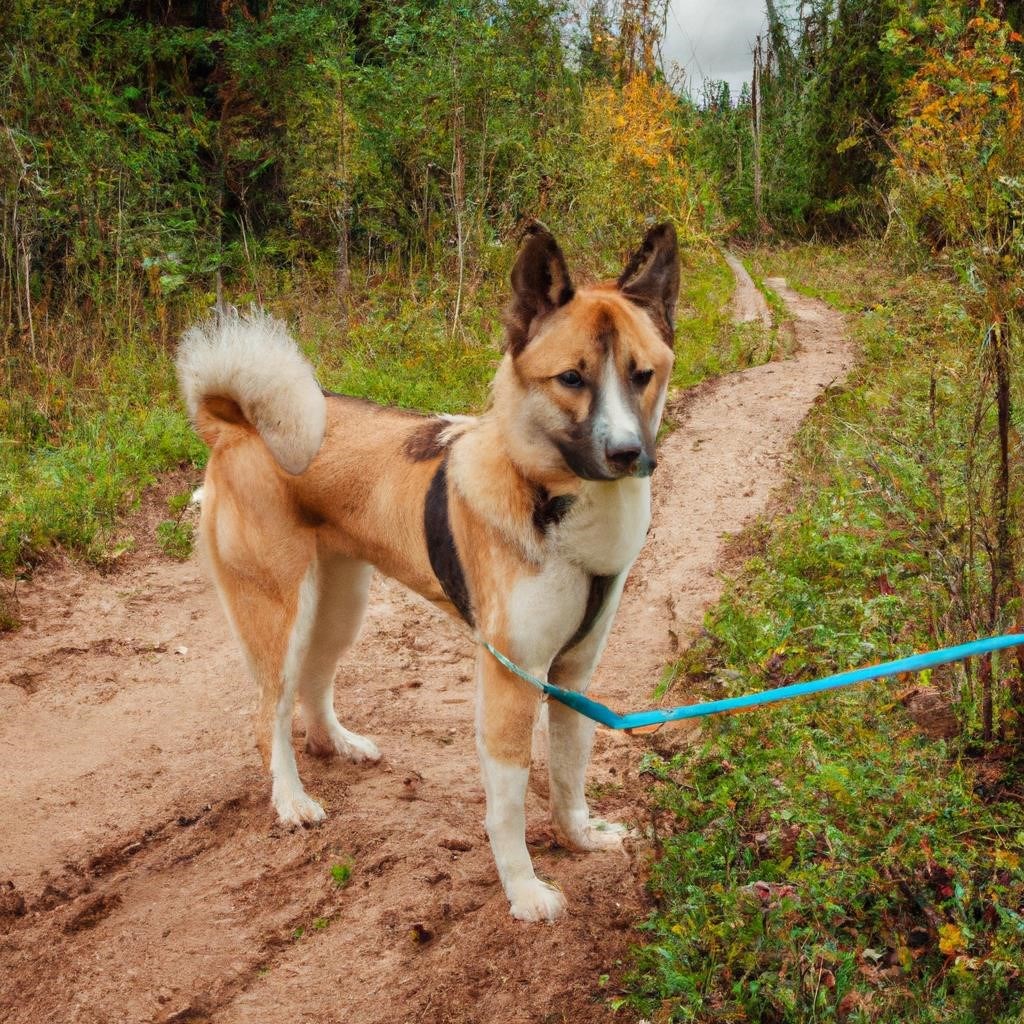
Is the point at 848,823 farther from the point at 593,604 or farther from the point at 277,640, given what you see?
the point at 277,640

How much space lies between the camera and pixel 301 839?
12.5 feet

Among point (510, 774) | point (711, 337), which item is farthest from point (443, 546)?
point (711, 337)

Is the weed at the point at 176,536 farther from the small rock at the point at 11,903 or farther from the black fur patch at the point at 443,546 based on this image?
the black fur patch at the point at 443,546

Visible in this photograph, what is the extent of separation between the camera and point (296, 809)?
3.90 meters

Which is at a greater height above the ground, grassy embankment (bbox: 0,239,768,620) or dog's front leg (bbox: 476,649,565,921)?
grassy embankment (bbox: 0,239,768,620)

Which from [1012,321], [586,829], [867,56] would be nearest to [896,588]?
[1012,321]

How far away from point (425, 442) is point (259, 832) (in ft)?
5.64

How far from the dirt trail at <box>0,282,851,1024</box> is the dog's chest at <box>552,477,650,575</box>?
46.7 inches

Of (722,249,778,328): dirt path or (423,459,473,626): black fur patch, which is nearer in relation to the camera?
(423,459,473,626): black fur patch

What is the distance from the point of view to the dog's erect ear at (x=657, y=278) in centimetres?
299

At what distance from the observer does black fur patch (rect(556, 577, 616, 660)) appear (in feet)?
10.0

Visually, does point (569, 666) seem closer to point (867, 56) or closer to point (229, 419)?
point (229, 419)

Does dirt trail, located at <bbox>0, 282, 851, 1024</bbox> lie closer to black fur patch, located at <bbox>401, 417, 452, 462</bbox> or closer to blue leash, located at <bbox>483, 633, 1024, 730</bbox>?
blue leash, located at <bbox>483, 633, 1024, 730</bbox>

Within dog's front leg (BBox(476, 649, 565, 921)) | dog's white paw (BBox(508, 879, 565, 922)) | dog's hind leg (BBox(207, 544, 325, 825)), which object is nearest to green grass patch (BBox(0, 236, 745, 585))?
dog's hind leg (BBox(207, 544, 325, 825))
